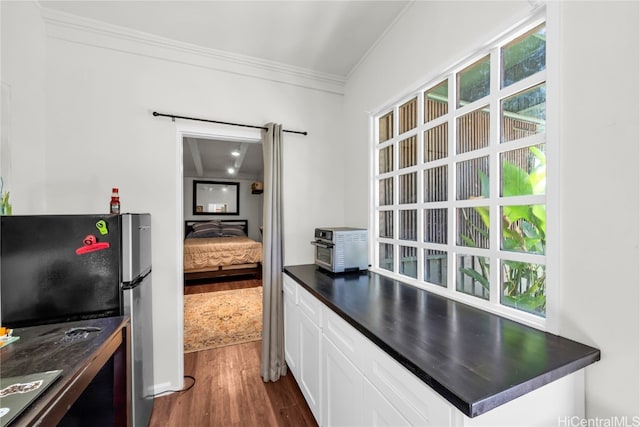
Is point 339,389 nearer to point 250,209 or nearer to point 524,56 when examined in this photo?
point 524,56

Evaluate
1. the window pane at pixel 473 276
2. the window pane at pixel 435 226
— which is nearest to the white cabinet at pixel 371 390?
the window pane at pixel 473 276

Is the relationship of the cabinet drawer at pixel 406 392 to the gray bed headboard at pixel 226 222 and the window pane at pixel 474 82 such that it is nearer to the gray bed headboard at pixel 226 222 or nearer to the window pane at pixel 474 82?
the window pane at pixel 474 82

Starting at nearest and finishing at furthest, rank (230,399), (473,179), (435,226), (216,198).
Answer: (473,179) < (435,226) < (230,399) < (216,198)

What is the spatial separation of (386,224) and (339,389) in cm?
122

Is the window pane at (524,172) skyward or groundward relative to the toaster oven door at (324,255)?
skyward

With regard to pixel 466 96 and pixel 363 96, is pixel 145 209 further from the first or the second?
pixel 466 96

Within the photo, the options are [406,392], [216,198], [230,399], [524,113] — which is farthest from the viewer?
[216,198]

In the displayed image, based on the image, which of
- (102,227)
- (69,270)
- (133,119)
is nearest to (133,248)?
(102,227)

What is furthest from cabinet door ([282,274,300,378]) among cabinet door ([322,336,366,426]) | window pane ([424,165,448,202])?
window pane ([424,165,448,202])

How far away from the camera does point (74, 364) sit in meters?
0.93

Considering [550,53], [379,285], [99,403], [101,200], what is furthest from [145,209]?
[550,53]

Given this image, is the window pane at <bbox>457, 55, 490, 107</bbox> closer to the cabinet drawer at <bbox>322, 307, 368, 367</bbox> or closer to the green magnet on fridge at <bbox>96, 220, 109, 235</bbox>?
the cabinet drawer at <bbox>322, 307, 368, 367</bbox>

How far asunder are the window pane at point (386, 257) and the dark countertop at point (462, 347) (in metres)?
0.53

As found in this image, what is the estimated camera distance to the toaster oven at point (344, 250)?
76.8 inches
